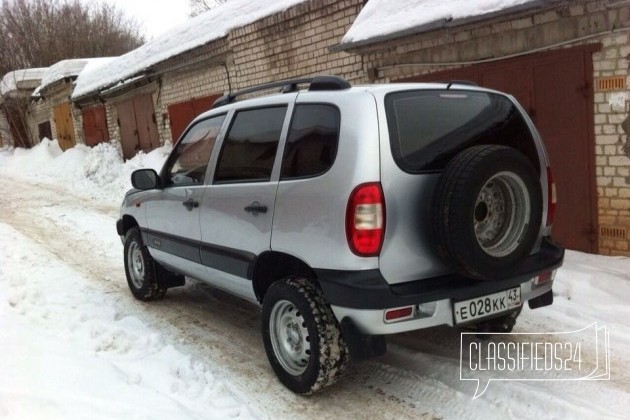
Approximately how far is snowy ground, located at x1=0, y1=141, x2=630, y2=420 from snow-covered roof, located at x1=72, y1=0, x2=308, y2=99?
267 inches

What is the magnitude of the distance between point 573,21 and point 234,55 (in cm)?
782

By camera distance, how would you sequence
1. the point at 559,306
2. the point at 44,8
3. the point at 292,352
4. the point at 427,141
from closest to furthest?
the point at 427,141, the point at 292,352, the point at 559,306, the point at 44,8

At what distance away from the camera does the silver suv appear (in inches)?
113

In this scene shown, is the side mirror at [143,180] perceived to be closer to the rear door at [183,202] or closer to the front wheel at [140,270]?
the rear door at [183,202]

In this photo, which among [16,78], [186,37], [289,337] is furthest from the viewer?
[16,78]

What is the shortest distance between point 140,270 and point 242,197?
2.29m

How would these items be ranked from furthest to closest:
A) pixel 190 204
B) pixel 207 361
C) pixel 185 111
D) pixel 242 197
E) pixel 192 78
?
pixel 185 111 → pixel 192 78 → pixel 190 204 → pixel 207 361 → pixel 242 197

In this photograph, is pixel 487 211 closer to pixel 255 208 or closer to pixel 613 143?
pixel 255 208

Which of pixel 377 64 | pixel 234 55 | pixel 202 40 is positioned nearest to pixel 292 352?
pixel 377 64

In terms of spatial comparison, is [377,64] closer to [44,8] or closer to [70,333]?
[70,333]

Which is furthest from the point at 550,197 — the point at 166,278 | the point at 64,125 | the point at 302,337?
the point at 64,125

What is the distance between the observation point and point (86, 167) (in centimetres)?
1714

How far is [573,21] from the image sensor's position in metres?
5.80

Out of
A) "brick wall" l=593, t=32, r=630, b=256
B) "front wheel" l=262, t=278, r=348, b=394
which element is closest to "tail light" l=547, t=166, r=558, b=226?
"front wheel" l=262, t=278, r=348, b=394
